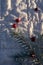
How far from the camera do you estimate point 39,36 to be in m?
2.53

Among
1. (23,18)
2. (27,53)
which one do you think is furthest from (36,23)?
(27,53)

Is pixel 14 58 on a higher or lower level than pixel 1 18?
lower

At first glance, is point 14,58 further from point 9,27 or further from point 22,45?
point 9,27

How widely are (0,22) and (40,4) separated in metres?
0.45

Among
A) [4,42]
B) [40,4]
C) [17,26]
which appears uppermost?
[40,4]

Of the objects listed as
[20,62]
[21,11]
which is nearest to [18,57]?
[20,62]

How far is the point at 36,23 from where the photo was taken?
8.67ft

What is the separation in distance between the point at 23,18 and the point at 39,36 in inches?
10.2

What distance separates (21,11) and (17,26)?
161 mm

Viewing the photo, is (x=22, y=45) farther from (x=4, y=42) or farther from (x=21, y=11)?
(x=21, y=11)

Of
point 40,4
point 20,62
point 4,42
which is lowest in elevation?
point 20,62

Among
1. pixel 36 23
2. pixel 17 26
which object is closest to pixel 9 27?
pixel 17 26

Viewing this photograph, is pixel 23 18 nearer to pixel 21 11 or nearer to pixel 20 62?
pixel 21 11

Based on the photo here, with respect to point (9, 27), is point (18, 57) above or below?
below
